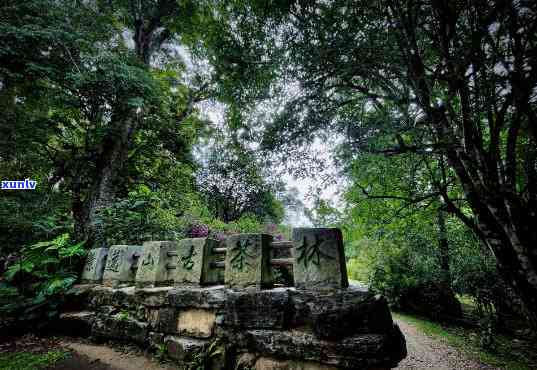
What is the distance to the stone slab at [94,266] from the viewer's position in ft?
13.3

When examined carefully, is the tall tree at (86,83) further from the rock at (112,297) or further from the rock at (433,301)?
the rock at (433,301)

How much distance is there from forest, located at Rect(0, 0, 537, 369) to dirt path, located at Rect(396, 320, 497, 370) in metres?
0.21

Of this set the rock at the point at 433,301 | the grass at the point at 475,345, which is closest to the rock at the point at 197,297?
the grass at the point at 475,345

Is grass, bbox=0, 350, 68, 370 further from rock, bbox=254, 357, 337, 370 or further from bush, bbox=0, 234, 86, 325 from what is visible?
rock, bbox=254, 357, 337, 370

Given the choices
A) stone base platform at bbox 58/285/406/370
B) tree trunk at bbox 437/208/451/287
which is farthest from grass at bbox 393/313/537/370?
stone base platform at bbox 58/285/406/370

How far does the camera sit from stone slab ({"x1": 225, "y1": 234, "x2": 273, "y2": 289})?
8.42 feet

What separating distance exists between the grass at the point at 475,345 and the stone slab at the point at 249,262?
5.65 meters

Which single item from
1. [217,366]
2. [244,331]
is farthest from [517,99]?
[217,366]

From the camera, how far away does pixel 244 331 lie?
236cm

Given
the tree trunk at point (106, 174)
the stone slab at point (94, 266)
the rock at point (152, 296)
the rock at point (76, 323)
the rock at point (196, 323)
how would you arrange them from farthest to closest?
the tree trunk at point (106, 174) → the stone slab at point (94, 266) → the rock at point (76, 323) → the rock at point (152, 296) → the rock at point (196, 323)

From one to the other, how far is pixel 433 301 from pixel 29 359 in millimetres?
10286

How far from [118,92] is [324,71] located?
5.03 metres

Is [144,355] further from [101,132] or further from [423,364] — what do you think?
[101,132]

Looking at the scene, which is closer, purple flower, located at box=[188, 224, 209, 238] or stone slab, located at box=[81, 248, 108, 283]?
stone slab, located at box=[81, 248, 108, 283]
